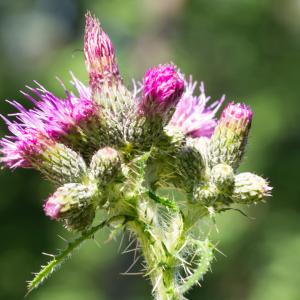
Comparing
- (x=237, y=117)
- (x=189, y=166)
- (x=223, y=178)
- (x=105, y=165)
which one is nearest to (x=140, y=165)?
(x=105, y=165)

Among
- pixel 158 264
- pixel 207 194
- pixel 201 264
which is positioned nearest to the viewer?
pixel 201 264

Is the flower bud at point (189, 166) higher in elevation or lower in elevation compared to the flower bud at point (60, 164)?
higher

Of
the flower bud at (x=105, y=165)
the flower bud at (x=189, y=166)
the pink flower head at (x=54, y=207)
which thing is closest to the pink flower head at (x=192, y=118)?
the flower bud at (x=189, y=166)

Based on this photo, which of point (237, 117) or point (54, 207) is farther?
point (237, 117)

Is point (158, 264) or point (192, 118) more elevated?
point (192, 118)

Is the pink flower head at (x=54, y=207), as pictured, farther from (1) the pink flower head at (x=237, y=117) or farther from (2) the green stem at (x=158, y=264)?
(1) the pink flower head at (x=237, y=117)

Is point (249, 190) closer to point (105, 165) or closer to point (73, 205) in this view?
point (105, 165)

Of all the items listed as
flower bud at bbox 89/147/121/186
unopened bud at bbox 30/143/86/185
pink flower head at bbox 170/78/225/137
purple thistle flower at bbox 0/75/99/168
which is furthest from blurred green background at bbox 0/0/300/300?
flower bud at bbox 89/147/121/186
